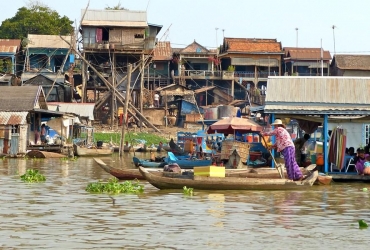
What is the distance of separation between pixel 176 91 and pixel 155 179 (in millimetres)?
38563

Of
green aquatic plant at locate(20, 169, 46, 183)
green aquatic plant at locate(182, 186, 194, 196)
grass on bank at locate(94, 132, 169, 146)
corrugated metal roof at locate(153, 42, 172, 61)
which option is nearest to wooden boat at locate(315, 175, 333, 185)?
green aquatic plant at locate(182, 186, 194, 196)

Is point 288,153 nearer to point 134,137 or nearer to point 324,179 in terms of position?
point 324,179

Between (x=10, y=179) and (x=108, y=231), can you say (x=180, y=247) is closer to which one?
(x=108, y=231)

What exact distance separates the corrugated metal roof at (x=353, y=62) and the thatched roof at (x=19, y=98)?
91.3ft

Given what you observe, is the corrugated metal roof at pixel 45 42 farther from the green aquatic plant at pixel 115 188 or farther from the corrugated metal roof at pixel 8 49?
the green aquatic plant at pixel 115 188

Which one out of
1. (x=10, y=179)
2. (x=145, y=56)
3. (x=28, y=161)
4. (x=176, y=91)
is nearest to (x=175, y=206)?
(x=10, y=179)

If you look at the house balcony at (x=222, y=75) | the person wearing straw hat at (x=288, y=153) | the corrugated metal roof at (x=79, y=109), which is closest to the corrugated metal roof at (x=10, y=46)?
the corrugated metal roof at (x=79, y=109)

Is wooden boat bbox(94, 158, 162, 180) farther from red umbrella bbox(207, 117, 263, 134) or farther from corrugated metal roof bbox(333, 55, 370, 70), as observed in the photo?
corrugated metal roof bbox(333, 55, 370, 70)

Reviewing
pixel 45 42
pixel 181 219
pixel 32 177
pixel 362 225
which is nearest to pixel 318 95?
pixel 32 177

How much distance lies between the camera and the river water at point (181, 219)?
1012 cm

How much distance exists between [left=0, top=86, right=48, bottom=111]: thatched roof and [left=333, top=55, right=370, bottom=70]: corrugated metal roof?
27832mm

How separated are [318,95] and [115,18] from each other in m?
30.7

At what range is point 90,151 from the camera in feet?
109

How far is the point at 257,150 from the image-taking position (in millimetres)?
21938
